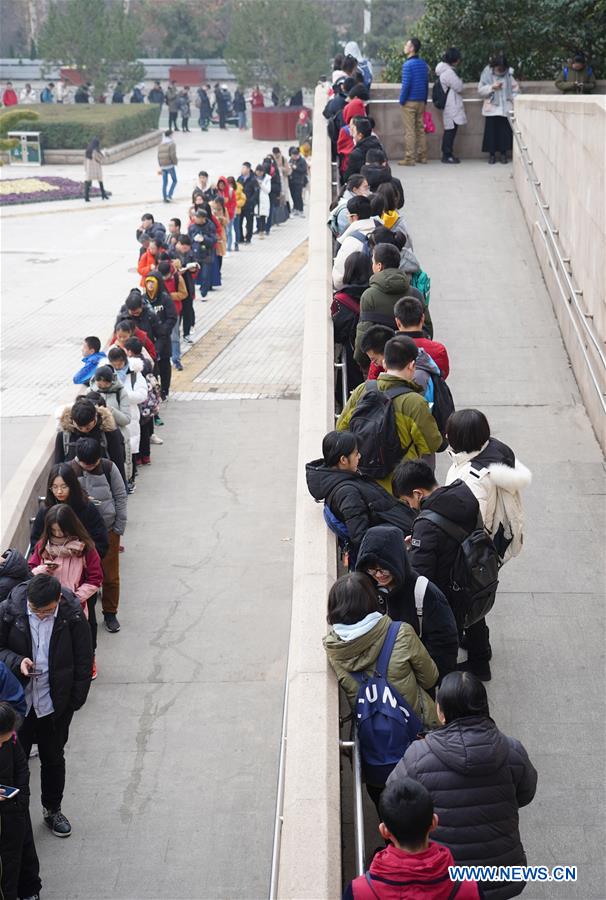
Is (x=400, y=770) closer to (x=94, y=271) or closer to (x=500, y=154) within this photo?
(x=500, y=154)

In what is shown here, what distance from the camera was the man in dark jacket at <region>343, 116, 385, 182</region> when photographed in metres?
13.3

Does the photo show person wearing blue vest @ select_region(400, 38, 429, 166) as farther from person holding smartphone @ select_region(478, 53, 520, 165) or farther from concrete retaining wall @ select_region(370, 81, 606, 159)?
person holding smartphone @ select_region(478, 53, 520, 165)

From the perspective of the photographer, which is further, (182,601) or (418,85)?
(418,85)

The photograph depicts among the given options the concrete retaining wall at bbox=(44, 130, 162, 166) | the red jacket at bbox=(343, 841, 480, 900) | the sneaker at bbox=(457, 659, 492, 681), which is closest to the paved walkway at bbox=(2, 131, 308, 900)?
the sneaker at bbox=(457, 659, 492, 681)

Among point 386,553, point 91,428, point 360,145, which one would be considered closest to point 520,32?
point 360,145

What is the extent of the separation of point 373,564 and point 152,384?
7055 millimetres

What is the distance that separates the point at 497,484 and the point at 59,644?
232 centimetres

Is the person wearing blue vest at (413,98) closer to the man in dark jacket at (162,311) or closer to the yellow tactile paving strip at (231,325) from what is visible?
the yellow tactile paving strip at (231,325)

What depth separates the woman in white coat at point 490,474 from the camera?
610 cm

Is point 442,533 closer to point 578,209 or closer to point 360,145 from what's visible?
point 578,209

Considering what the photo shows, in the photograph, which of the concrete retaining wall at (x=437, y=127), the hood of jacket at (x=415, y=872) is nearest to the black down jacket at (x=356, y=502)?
the hood of jacket at (x=415, y=872)

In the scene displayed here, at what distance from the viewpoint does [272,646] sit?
920 centimetres

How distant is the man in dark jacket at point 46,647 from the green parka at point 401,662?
1876 mm

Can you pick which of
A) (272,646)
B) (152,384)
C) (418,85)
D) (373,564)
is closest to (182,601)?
(272,646)
